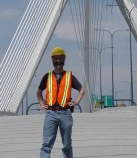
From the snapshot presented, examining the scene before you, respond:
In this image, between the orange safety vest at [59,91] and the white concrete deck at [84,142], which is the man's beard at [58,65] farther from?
the white concrete deck at [84,142]

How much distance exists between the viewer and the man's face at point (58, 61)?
21.5ft

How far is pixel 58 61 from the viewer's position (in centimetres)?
656

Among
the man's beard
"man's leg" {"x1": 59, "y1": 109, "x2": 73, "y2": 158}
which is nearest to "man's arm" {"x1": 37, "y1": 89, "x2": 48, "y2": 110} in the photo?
"man's leg" {"x1": 59, "y1": 109, "x2": 73, "y2": 158}

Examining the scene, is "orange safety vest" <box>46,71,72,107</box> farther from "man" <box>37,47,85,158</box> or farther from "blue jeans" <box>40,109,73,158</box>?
"blue jeans" <box>40,109,73,158</box>

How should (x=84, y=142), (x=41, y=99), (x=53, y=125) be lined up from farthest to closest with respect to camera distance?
(x=84, y=142), (x=41, y=99), (x=53, y=125)

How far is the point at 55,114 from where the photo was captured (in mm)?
6527

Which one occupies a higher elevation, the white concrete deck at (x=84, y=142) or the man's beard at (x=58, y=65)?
the man's beard at (x=58, y=65)

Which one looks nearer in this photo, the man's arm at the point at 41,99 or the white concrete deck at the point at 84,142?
the man's arm at the point at 41,99

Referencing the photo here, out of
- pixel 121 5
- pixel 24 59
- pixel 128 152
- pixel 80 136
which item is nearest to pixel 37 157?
pixel 128 152

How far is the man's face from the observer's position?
A: 6562 mm

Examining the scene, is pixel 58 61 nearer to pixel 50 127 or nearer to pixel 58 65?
pixel 58 65

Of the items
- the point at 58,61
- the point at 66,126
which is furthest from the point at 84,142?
the point at 58,61

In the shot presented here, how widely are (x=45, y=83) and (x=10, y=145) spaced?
13.9 feet

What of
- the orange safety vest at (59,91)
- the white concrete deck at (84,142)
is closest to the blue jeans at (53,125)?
the orange safety vest at (59,91)
